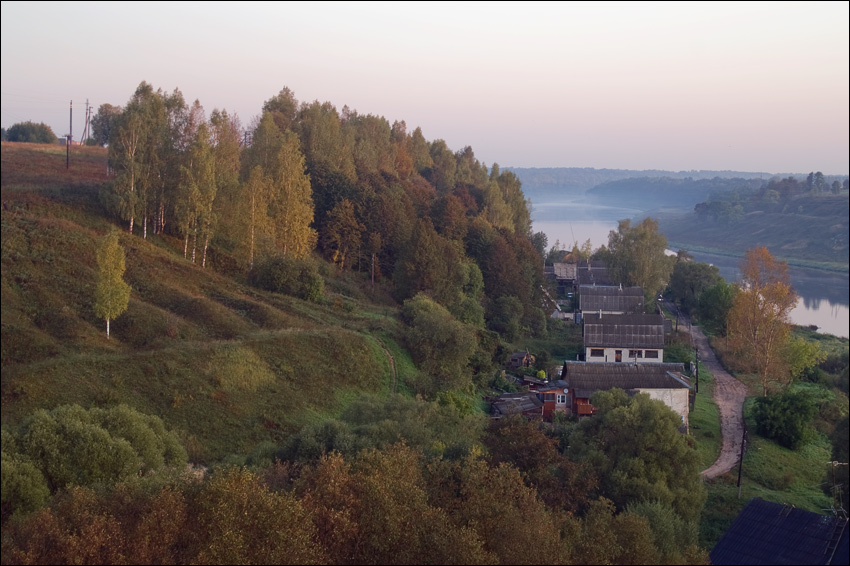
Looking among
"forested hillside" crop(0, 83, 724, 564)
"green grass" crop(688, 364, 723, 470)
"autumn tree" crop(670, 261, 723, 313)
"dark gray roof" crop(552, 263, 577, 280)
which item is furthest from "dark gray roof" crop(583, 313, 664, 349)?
"dark gray roof" crop(552, 263, 577, 280)

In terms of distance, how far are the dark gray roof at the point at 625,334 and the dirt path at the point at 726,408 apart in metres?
2.20

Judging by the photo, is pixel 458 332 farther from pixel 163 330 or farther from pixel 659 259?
pixel 659 259

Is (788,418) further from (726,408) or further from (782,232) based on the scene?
(782,232)

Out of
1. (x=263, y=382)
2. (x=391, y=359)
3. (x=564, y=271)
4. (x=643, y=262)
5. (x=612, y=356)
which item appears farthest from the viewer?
(x=564, y=271)

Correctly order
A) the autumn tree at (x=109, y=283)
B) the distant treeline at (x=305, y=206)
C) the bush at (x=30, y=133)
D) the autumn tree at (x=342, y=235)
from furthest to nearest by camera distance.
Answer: the autumn tree at (x=342, y=235), the distant treeline at (x=305, y=206), the bush at (x=30, y=133), the autumn tree at (x=109, y=283)

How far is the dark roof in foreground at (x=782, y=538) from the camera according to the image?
7.71 m

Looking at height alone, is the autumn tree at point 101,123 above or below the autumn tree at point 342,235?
above

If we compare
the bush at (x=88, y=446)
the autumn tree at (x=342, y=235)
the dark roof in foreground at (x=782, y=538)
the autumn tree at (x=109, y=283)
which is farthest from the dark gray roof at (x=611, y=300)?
the bush at (x=88, y=446)

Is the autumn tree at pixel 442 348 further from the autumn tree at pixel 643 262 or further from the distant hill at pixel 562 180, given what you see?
the distant hill at pixel 562 180

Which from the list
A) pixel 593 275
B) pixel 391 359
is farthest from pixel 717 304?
pixel 391 359

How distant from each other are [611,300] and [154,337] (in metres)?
18.0

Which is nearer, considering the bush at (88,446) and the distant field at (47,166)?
the distant field at (47,166)

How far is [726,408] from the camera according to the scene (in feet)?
59.0

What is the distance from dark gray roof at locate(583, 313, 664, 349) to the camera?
20984mm
